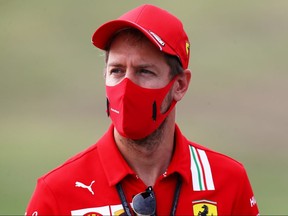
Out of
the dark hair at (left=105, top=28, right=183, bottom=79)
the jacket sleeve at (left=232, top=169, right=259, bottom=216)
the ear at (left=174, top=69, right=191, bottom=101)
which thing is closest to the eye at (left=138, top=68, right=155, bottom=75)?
the dark hair at (left=105, top=28, right=183, bottom=79)

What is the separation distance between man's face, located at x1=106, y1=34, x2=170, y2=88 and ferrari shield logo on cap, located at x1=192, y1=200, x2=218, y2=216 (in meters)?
0.70

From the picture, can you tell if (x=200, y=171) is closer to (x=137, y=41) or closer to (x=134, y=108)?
(x=134, y=108)

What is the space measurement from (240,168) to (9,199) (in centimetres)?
586

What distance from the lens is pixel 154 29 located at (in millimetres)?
5859

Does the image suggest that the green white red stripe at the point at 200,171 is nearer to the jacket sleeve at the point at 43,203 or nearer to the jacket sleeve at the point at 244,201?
the jacket sleeve at the point at 244,201

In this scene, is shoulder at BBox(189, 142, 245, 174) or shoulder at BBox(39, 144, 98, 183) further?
shoulder at BBox(189, 142, 245, 174)

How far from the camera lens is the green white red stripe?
602 centimetres

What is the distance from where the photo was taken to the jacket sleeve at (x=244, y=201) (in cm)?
610

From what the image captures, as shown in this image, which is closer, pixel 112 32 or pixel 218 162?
pixel 112 32

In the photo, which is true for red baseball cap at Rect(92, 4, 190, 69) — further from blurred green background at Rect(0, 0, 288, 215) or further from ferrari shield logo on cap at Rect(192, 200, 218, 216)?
blurred green background at Rect(0, 0, 288, 215)

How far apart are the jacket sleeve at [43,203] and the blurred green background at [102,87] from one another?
5667mm

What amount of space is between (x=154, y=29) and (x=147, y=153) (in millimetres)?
703

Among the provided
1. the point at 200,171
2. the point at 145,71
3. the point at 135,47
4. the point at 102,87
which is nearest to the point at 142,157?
the point at 200,171

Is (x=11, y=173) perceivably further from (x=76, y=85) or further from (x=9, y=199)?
(x=76, y=85)
